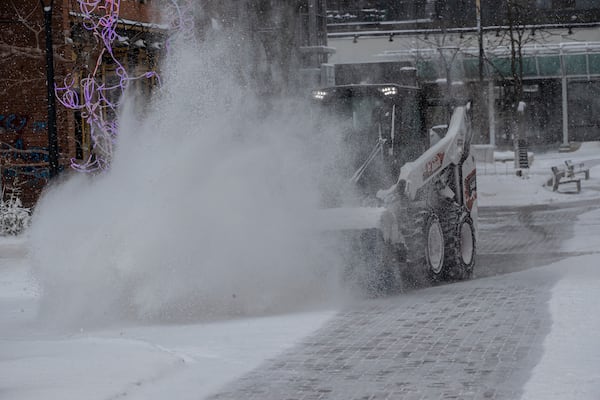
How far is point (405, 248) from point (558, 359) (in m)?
5.06

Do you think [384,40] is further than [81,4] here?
Yes

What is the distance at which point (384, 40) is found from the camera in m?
55.9

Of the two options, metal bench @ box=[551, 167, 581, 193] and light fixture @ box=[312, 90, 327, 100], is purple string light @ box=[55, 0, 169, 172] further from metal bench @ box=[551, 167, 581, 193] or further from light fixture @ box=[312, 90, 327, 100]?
metal bench @ box=[551, 167, 581, 193]

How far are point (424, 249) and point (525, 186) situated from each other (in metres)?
20.6

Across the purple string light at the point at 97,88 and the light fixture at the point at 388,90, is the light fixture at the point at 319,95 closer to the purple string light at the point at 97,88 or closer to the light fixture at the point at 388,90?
the light fixture at the point at 388,90

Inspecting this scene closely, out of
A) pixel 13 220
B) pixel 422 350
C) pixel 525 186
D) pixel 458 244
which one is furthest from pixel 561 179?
pixel 422 350

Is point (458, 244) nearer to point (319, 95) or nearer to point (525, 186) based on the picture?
point (319, 95)

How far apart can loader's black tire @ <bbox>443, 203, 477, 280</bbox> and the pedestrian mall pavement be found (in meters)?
0.41

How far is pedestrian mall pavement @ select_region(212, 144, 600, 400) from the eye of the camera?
7.80m

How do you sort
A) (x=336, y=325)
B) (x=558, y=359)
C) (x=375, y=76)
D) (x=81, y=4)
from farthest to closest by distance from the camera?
(x=375, y=76) < (x=81, y=4) < (x=336, y=325) < (x=558, y=359)

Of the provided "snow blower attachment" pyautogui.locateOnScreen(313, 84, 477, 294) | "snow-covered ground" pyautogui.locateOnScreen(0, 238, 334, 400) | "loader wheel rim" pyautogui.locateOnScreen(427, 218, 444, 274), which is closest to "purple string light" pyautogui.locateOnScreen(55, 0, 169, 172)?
"snow blower attachment" pyautogui.locateOnScreen(313, 84, 477, 294)

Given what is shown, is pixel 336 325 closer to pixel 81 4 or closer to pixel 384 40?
pixel 81 4

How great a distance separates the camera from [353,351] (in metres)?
9.34

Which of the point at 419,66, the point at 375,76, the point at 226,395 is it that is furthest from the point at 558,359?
the point at 375,76
